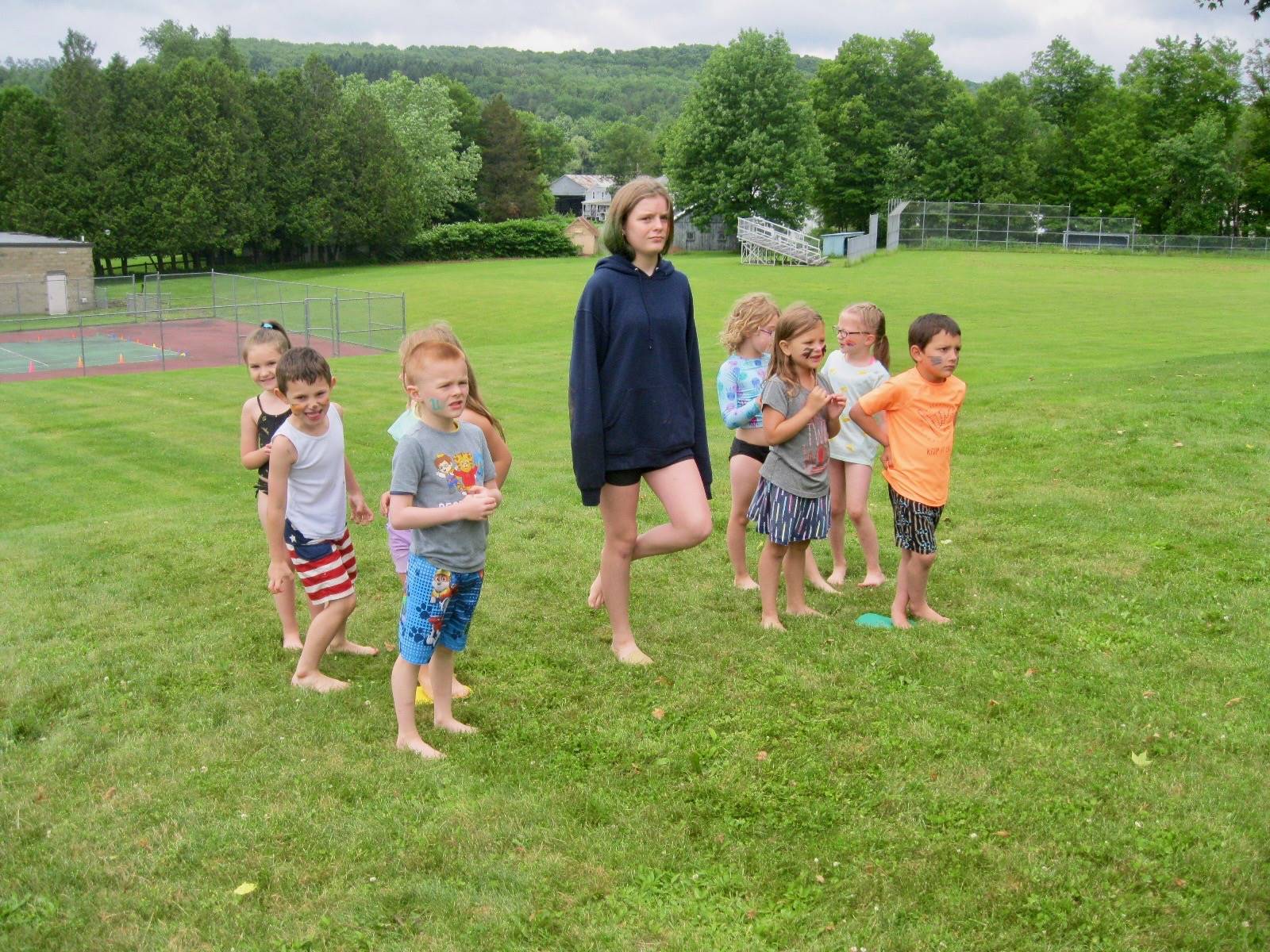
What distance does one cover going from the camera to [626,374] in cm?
493

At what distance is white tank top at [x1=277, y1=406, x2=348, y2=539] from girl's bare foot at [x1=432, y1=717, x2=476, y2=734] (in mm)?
1088

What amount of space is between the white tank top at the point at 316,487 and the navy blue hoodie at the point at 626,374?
116cm

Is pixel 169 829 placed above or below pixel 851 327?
below

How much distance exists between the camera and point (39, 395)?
1905cm

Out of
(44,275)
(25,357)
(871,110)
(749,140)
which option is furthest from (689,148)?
(25,357)

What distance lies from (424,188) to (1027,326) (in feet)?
186

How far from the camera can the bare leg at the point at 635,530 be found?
5.04 m

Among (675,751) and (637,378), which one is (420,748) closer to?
(675,751)

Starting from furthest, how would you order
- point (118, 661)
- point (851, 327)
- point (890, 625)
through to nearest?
point (851, 327) → point (890, 625) → point (118, 661)

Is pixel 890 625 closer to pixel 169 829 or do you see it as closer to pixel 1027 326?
pixel 169 829

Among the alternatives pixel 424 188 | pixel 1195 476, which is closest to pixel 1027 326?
pixel 1195 476

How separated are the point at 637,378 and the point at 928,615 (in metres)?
2.16

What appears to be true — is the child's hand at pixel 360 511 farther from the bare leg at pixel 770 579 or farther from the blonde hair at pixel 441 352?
the bare leg at pixel 770 579

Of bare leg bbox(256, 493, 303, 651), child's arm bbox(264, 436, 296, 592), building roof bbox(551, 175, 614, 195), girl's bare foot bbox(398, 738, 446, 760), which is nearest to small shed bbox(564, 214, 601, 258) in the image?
building roof bbox(551, 175, 614, 195)
